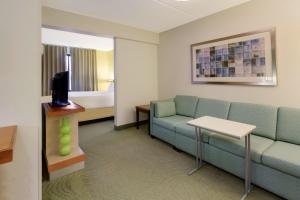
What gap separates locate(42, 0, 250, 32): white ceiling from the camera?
2803 mm

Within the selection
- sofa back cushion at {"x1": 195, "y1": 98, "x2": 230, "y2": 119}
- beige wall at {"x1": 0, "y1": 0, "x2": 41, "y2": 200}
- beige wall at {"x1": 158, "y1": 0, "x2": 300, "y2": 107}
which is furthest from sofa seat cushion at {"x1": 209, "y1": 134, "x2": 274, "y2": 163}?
beige wall at {"x1": 0, "y1": 0, "x2": 41, "y2": 200}

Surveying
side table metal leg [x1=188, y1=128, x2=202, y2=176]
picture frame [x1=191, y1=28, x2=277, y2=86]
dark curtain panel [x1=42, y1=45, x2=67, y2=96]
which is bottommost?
side table metal leg [x1=188, y1=128, x2=202, y2=176]

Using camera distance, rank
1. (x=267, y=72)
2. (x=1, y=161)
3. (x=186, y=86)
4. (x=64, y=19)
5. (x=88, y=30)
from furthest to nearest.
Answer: (x=186, y=86), (x=88, y=30), (x=64, y=19), (x=267, y=72), (x=1, y=161)

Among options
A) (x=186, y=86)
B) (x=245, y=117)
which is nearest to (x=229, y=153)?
(x=245, y=117)

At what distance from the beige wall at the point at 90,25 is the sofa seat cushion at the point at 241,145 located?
9.77 feet

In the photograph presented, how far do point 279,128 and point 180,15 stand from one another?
101 inches

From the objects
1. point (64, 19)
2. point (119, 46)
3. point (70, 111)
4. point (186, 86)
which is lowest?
point (70, 111)

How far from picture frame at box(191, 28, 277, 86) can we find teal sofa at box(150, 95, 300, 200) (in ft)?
1.50

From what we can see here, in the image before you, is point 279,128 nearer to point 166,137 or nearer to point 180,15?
point 166,137

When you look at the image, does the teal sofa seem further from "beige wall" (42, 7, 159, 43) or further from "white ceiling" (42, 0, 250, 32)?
"beige wall" (42, 7, 159, 43)

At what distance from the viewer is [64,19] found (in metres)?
3.17

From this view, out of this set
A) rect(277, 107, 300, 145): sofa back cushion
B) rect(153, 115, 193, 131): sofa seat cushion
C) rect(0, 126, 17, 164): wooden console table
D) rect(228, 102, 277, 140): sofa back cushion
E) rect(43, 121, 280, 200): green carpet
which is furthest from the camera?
rect(153, 115, 193, 131): sofa seat cushion

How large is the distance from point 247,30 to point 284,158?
2015 millimetres

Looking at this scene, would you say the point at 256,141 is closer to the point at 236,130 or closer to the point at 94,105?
the point at 236,130
